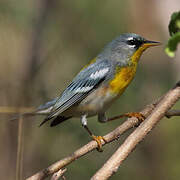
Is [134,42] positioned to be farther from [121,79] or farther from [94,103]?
[94,103]

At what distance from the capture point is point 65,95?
10.5ft

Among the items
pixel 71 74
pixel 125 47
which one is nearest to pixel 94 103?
pixel 125 47

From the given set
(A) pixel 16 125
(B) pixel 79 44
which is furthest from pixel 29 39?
(A) pixel 16 125

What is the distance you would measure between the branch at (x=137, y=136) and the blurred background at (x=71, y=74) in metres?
2.34

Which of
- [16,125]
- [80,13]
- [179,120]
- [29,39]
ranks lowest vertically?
[16,125]

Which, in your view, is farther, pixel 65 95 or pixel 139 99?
pixel 139 99

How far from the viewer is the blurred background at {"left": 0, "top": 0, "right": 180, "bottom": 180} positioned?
3.88m

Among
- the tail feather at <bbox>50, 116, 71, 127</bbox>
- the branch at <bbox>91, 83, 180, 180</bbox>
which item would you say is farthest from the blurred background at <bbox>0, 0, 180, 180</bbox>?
the branch at <bbox>91, 83, 180, 180</bbox>

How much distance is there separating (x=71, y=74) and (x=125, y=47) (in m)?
1.31

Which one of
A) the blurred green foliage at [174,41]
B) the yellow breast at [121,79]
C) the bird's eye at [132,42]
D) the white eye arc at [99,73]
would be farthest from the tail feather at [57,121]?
the blurred green foliage at [174,41]

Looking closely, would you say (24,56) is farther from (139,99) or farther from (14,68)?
(139,99)

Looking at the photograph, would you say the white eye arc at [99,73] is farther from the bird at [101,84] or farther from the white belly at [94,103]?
the white belly at [94,103]

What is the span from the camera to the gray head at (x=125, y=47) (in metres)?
3.16

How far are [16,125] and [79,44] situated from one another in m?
1.42
